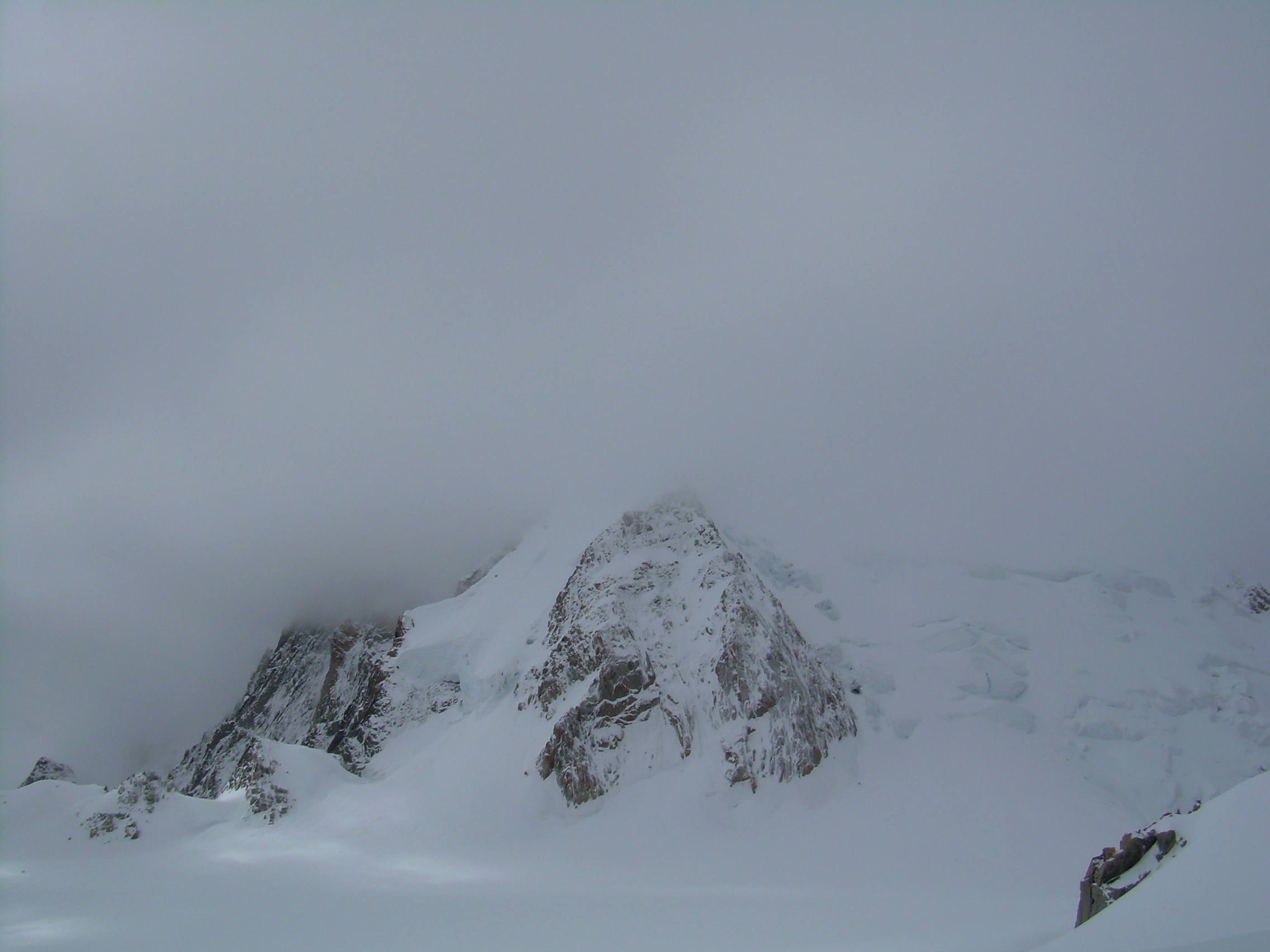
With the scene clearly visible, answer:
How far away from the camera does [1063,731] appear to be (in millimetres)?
47125

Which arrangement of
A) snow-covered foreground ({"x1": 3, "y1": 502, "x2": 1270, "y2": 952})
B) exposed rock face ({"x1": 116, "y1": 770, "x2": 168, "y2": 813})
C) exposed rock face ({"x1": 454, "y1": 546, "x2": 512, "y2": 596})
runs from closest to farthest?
1. snow-covered foreground ({"x1": 3, "y1": 502, "x2": 1270, "y2": 952})
2. exposed rock face ({"x1": 116, "y1": 770, "x2": 168, "y2": 813})
3. exposed rock face ({"x1": 454, "y1": 546, "x2": 512, "y2": 596})

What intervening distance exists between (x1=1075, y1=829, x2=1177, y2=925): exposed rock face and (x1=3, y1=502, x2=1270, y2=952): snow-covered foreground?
6.56ft

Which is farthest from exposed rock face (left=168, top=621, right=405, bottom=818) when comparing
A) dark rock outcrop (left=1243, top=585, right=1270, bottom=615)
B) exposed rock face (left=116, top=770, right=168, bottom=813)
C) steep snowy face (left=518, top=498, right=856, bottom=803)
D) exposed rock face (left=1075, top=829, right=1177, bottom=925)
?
dark rock outcrop (left=1243, top=585, right=1270, bottom=615)

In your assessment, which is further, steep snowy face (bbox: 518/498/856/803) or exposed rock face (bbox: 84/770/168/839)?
exposed rock face (bbox: 84/770/168/839)

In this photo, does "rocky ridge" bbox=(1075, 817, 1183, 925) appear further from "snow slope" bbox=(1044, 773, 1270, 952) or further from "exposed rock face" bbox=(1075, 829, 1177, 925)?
"snow slope" bbox=(1044, 773, 1270, 952)

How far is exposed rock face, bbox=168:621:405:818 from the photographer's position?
174ft

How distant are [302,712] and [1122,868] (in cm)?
10818

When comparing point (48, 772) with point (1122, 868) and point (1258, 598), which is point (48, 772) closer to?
point (1122, 868)

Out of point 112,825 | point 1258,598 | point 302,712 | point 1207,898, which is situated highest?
point 1207,898

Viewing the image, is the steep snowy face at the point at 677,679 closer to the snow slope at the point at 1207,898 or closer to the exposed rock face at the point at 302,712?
the exposed rock face at the point at 302,712

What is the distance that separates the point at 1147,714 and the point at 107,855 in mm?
71791

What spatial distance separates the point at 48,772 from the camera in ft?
274

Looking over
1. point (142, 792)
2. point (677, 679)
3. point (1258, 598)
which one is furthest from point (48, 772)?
point (1258, 598)

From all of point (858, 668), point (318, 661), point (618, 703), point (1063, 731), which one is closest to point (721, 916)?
point (618, 703)
